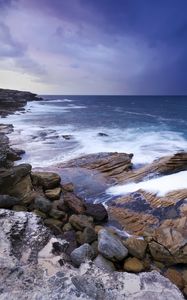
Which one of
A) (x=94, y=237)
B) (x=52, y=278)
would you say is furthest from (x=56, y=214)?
(x=52, y=278)

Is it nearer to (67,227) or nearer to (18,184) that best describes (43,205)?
(67,227)

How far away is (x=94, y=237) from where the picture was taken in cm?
812

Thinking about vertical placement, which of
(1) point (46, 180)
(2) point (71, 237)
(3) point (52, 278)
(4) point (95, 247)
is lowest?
(2) point (71, 237)

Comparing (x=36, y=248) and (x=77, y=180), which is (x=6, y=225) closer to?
(x=36, y=248)

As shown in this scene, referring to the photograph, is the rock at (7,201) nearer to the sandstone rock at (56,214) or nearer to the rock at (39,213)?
the rock at (39,213)

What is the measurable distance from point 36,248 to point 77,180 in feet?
24.4

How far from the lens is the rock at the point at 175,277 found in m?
6.75

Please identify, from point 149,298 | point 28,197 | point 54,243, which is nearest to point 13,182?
point 28,197

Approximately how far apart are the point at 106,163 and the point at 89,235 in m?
7.05

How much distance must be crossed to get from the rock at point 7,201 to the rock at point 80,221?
75.9 inches

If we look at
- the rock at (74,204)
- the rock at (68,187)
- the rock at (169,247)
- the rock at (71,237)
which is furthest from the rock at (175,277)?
the rock at (68,187)

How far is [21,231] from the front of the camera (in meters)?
6.22

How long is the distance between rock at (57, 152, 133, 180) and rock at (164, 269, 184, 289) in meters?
6.46

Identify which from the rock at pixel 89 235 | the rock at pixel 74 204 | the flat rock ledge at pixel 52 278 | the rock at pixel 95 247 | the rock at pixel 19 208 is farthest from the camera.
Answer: the rock at pixel 74 204
